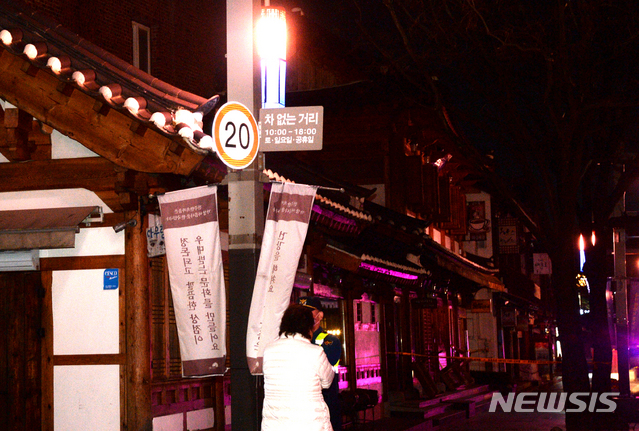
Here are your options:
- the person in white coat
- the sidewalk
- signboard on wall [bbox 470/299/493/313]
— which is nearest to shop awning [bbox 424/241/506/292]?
signboard on wall [bbox 470/299/493/313]

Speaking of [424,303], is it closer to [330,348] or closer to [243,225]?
[330,348]

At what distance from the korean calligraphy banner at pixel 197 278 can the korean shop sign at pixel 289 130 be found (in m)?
1.37

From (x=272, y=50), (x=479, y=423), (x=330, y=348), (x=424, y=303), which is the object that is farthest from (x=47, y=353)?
(x=424, y=303)

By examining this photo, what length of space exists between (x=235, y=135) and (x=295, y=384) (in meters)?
2.58

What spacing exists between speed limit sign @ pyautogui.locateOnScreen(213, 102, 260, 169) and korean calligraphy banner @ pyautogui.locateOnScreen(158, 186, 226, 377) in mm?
1211

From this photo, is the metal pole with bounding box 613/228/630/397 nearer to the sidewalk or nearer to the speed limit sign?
the sidewalk

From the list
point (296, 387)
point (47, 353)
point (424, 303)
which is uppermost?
point (424, 303)

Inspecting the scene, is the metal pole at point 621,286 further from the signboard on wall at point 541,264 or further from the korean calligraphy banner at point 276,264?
the signboard on wall at point 541,264

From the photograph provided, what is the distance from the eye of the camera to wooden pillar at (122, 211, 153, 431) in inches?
410

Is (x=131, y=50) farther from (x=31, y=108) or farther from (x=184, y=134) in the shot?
(x=184, y=134)

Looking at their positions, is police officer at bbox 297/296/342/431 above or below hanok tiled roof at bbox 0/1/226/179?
below

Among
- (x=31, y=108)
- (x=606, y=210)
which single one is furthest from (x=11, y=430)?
(x=606, y=210)

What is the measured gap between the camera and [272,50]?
9.88 meters

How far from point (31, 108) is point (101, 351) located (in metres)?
3.46
